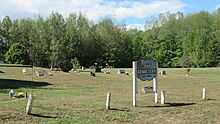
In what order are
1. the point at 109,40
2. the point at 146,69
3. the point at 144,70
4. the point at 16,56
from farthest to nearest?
1. the point at 109,40
2. the point at 16,56
3. the point at 146,69
4. the point at 144,70

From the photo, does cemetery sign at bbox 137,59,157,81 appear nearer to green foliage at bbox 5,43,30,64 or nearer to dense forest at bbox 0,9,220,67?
green foliage at bbox 5,43,30,64

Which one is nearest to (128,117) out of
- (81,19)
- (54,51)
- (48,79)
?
(48,79)

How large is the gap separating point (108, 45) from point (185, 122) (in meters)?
92.2

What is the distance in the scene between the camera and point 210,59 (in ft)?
340

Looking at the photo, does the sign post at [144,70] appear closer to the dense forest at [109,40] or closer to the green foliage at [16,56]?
the green foliage at [16,56]

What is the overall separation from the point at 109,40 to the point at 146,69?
87008mm

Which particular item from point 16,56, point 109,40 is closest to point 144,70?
point 16,56

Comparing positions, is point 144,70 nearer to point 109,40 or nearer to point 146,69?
point 146,69

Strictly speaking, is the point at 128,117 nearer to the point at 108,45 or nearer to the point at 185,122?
the point at 185,122

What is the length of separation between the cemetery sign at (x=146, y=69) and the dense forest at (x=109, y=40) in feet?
238

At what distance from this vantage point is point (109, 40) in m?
108

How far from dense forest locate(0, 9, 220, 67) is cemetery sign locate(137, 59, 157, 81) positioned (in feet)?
238

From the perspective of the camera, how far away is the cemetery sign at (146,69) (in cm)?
2120

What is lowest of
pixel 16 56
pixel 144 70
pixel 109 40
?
pixel 144 70
